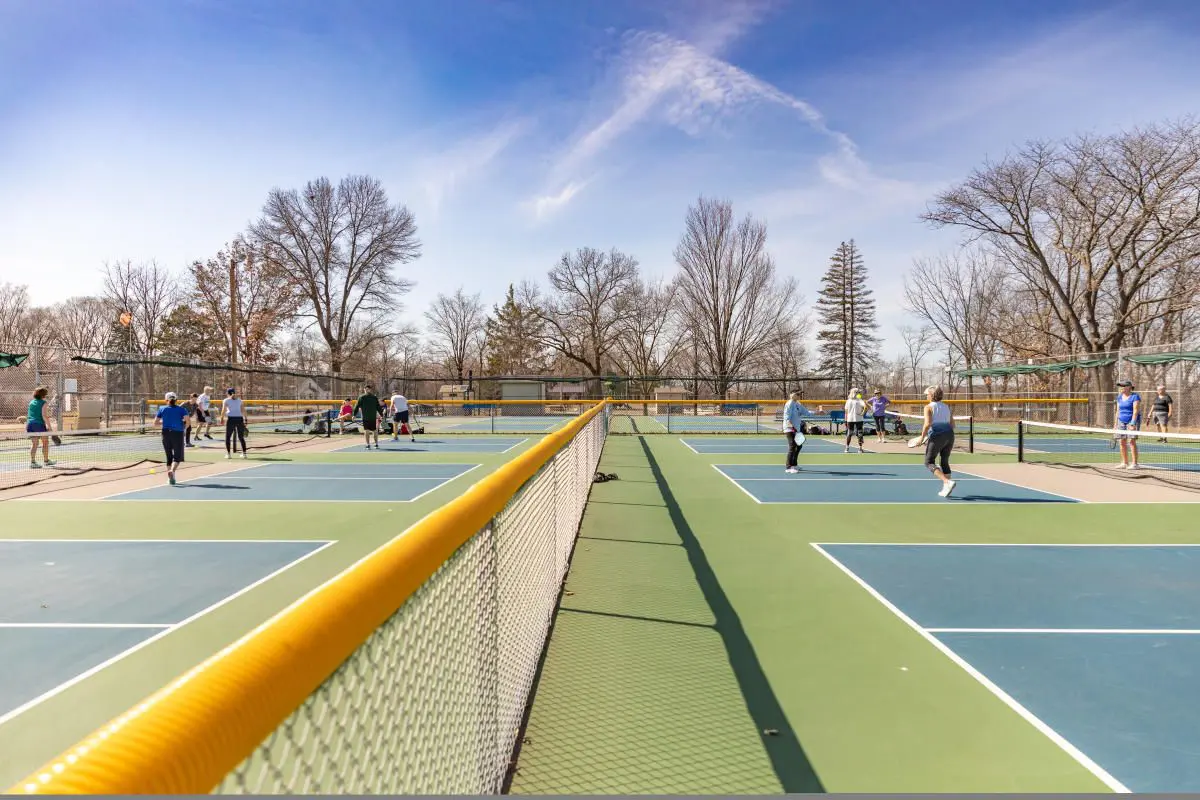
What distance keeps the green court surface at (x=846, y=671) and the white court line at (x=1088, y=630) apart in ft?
0.21

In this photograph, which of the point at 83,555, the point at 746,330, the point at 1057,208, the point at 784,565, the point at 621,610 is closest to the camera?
the point at 621,610

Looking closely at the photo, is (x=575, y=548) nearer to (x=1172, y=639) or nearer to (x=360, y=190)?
(x=1172, y=639)

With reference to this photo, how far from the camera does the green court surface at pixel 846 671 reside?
3.65 m

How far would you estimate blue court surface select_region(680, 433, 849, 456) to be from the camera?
21875mm

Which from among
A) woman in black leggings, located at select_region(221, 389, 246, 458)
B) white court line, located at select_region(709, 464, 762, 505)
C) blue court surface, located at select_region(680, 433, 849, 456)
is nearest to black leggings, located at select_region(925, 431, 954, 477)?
white court line, located at select_region(709, 464, 762, 505)

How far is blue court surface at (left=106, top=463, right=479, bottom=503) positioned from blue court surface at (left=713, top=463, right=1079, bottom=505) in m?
6.68

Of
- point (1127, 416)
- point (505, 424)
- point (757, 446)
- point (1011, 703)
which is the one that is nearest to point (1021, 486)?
point (1127, 416)

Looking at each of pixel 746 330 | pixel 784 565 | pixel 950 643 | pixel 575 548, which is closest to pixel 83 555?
pixel 575 548

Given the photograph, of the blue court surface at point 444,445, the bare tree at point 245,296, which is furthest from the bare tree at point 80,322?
the blue court surface at point 444,445

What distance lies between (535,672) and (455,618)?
2.12m

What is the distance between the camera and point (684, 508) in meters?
11.4

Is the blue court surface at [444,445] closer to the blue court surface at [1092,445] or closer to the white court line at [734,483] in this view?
the white court line at [734,483]

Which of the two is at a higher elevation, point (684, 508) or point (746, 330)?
point (746, 330)

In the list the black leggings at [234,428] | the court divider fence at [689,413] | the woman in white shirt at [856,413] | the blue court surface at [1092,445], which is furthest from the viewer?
the court divider fence at [689,413]
